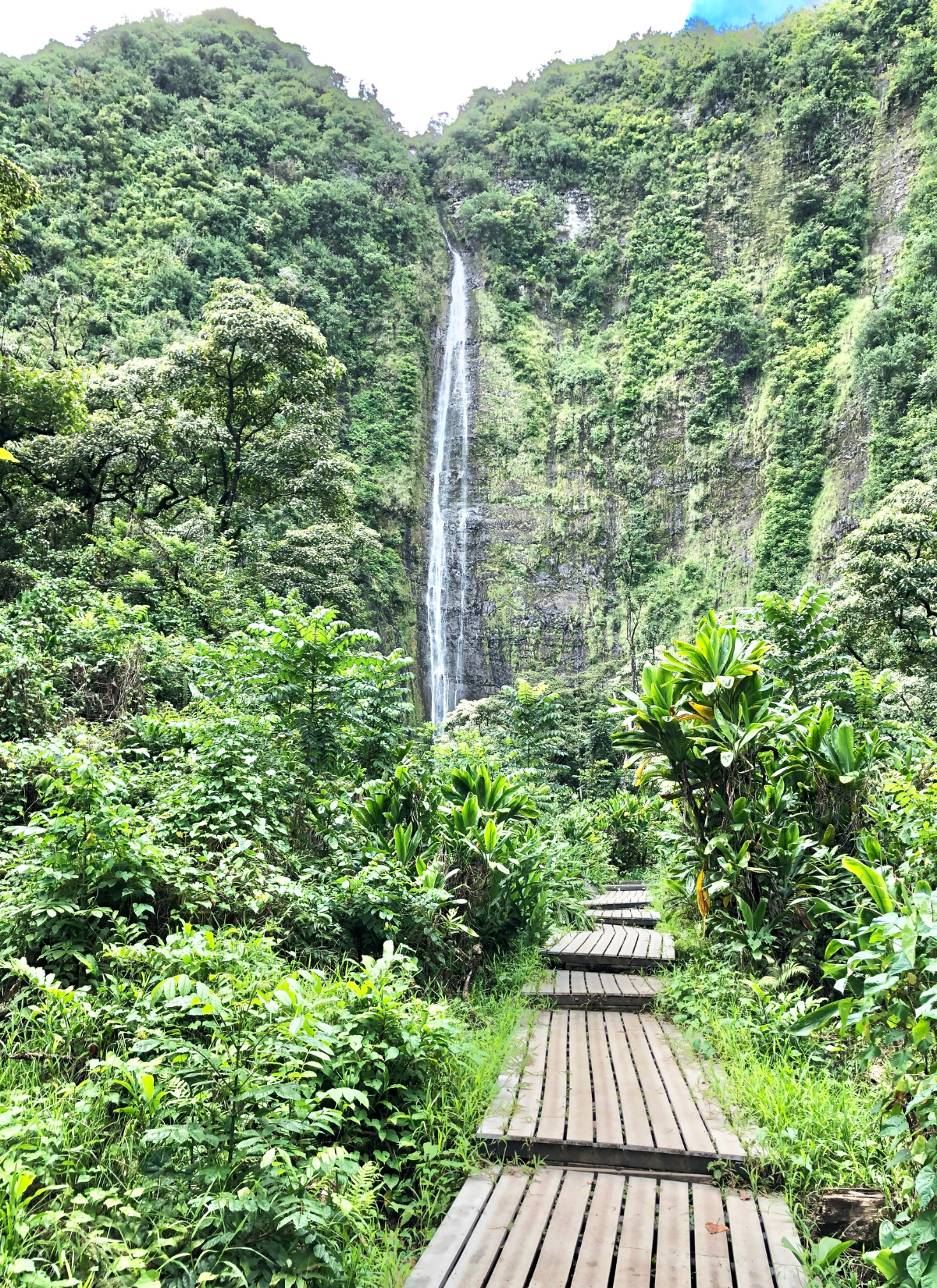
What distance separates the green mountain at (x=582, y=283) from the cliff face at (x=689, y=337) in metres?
0.13

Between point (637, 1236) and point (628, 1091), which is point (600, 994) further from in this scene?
point (637, 1236)

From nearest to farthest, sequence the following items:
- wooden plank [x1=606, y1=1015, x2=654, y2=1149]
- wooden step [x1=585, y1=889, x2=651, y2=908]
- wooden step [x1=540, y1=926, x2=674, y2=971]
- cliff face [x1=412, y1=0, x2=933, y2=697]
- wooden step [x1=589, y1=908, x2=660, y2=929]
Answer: wooden plank [x1=606, y1=1015, x2=654, y2=1149], wooden step [x1=540, y1=926, x2=674, y2=971], wooden step [x1=589, y1=908, x2=660, y2=929], wooden step [x1=585, y1=889, x2=651, y2=908], cliff face [x1=412, y1=0, x2=933, y2=697]

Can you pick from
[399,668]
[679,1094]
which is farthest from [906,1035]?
[399,668]

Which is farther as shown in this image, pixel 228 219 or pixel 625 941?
pixel 228 219

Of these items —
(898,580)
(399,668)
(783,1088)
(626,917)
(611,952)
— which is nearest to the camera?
(783,1088)

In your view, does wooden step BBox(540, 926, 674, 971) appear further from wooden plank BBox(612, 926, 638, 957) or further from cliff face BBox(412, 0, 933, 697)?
cliff face BBox(412, 0, 933, 697)

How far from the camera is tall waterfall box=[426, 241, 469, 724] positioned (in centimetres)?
2769

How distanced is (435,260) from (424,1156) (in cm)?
4009

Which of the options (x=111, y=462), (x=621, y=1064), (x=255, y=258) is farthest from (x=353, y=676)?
(x=255, y=258)

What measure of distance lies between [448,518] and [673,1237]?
29.0 m

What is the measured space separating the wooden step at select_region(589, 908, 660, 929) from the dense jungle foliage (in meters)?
0.35

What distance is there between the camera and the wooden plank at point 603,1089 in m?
2.64

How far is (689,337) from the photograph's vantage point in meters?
31.3

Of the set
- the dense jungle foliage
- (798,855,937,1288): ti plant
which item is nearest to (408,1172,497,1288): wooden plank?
the dense jungle foliage
